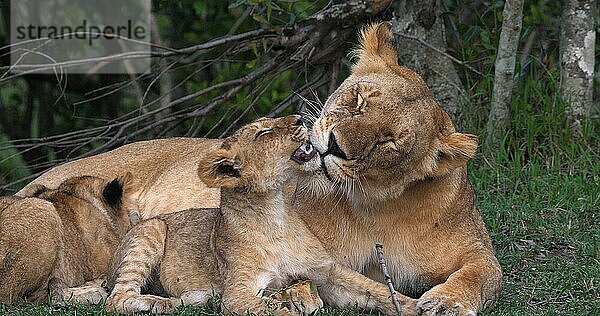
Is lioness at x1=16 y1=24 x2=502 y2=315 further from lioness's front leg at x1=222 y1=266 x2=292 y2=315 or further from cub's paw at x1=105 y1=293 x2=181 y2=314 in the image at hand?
cub's paw at x1=105 y1=293 x2=181 y2=314

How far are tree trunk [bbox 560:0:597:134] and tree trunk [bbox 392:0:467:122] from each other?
708mm

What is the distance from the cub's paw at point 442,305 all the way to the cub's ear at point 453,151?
0.55 m

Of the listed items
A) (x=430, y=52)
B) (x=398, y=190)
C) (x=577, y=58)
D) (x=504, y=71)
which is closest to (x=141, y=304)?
(x=398, y=190)

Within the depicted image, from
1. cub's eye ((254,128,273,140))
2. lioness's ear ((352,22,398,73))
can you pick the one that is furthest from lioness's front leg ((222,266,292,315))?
lioness's ear ((352,22,398,73))

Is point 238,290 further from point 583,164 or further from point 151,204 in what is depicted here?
point 583,164

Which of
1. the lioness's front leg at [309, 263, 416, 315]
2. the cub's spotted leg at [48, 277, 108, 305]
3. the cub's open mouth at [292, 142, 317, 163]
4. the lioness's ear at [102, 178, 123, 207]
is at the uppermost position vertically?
the cub's open mouth at [292, 142, 317, 163]

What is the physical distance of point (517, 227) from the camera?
6.23m

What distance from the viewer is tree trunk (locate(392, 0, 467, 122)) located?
7.54 meters

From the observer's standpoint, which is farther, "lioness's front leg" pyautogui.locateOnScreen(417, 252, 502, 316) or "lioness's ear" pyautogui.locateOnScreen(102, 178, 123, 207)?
"lioness's ear" pyautogui.locateOnScreen(102, 178, 123, 207)

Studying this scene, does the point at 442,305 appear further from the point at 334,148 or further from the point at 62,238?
the point at 62,238

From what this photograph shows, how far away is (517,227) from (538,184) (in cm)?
85

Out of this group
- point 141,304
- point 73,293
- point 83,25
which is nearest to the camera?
point 141,304

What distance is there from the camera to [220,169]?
4.72m

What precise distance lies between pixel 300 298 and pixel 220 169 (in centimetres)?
68
